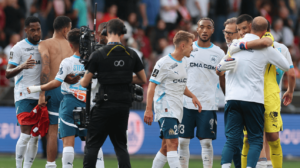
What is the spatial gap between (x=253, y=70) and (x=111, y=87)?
200 centimetres

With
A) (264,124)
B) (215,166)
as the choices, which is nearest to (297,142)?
(215,166)

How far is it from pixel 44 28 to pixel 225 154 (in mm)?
8995

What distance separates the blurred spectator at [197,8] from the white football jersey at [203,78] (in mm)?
8592

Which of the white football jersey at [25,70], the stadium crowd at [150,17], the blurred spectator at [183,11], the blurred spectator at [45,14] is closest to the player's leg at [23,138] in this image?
the white football jersey at [25,70]

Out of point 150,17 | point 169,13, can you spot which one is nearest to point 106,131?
point 150,17

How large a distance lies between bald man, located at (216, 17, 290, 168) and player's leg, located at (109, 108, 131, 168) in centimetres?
139

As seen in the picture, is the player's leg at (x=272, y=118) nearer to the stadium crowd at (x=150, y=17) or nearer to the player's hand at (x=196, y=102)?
the player's hand at (x=196, y=102)

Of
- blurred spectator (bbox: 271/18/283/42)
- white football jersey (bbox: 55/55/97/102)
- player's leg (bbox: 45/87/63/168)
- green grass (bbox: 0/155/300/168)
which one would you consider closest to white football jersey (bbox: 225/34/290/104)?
white football jersey (bbox: 55/55/97/102)

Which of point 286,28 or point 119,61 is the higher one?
point 286,28

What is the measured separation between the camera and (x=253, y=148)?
21.5 ft

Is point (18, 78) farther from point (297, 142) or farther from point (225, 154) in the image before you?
point (297, 142)

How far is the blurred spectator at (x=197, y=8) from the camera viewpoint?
53.4ft

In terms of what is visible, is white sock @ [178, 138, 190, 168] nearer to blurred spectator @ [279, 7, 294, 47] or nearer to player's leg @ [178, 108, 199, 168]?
player's leg @ [178, 108, 199, 168]

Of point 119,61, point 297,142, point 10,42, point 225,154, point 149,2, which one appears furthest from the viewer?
point 149,2
